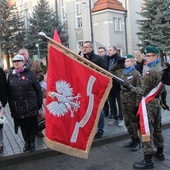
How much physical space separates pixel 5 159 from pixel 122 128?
2946 millimetres

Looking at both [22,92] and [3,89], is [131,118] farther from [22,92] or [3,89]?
[3,89]

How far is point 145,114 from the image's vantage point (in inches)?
173

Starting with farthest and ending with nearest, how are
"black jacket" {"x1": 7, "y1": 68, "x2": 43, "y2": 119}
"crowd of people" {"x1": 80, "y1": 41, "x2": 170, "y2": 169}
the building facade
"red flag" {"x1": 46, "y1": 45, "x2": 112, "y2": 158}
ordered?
the building facade → "black jacket" {"x1": 7, "y1": 68, "x2": 43, "y2": 119} → "crowd of people" {"x1": 80, "y1": 41, "x2": 170, "y2": 169} → "red flag" {"x1": 46, "y1": 45, "x2": 112, "y2": 158}

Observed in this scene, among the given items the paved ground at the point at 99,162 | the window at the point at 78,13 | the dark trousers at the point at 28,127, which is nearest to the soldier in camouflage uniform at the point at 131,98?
the paved ground at the point at 99,162

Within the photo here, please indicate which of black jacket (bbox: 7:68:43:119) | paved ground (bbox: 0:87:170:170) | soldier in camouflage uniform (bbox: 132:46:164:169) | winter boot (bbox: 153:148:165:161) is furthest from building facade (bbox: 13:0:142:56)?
soldier in camouflage uniform (bbox: 132:46:164:169)

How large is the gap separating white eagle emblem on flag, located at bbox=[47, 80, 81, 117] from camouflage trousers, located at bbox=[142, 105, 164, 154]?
123 centimetres

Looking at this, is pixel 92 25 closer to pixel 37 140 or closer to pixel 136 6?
pixel 136 6

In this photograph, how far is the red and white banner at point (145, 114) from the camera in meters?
4.35

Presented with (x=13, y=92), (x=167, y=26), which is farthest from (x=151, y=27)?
(x=13, y=92)

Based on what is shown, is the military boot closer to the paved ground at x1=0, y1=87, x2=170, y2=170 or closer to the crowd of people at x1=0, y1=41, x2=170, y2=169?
the crowd of people at x1=0, y1=41, x2=170, y2=169

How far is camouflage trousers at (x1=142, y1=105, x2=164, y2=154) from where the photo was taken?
4375mm

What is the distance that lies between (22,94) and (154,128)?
240 cm

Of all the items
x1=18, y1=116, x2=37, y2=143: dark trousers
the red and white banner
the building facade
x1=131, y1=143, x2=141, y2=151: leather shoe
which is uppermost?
the building facade

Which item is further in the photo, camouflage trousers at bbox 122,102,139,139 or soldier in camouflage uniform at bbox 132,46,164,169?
camouflage trousers at bbox 122,102,139,139
